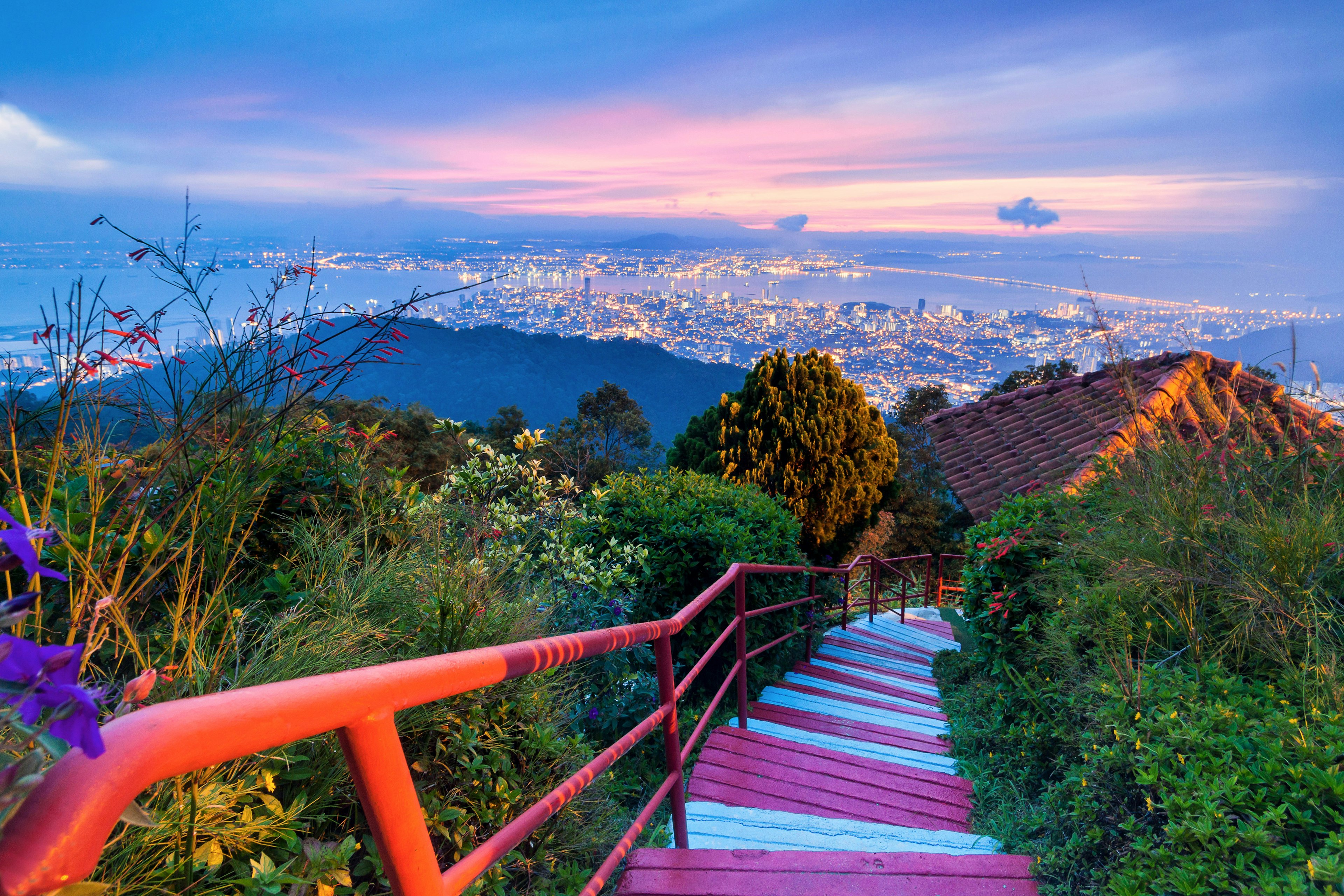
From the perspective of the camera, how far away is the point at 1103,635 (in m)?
2.95

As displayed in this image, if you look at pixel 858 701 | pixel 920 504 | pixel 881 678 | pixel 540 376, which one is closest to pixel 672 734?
pixel 858 701

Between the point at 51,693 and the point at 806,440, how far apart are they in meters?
12.9

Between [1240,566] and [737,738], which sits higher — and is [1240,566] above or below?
above

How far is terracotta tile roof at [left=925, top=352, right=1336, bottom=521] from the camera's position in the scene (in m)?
→ 4.05

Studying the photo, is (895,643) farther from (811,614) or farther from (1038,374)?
(1038,374)

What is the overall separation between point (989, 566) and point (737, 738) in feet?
7.76

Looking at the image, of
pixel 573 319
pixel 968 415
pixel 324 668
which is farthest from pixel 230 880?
pixel 573 319

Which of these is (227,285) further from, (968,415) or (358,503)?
(968,415)

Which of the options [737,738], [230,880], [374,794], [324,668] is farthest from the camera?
[737,738]

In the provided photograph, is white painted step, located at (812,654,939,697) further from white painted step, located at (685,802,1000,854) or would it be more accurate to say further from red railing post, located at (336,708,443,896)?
red railing post, located at (336,708,443,896)

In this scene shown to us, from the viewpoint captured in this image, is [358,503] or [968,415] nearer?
[358,503]

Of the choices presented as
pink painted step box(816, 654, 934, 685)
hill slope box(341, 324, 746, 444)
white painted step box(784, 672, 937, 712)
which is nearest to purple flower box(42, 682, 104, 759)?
white painted step box(784, 672, 937, 712)

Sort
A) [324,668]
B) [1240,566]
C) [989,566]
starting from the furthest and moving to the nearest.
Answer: [989,566] → [1240,566] → [324,668]

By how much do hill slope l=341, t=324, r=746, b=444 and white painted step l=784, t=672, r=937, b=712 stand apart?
4613 cm
